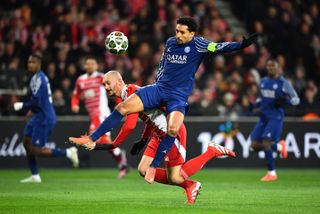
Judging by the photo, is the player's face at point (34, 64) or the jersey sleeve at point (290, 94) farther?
the jersey sleeve at point (290, 94)

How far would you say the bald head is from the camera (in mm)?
10914

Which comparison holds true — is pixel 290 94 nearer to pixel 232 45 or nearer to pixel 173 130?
pixel 232 45

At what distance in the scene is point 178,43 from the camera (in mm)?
11180

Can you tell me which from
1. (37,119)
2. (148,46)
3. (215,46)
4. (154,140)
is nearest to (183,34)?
(215,46)

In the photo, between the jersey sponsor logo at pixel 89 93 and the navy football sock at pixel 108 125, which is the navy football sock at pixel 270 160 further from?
the navy football sock at pixel 108 125

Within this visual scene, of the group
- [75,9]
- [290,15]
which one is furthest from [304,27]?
[75,9]

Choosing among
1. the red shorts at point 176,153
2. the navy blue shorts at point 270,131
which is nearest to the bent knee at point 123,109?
the red shorts at point 176,153

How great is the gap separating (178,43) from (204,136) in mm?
8557

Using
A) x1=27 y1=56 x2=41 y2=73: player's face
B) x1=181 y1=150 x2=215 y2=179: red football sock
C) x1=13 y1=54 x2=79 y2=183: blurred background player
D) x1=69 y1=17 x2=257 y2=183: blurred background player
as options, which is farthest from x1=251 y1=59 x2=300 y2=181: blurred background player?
x1=69 y1=17 x2=257 y2=183: blurred background player

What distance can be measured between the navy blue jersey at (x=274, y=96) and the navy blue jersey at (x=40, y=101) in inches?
169

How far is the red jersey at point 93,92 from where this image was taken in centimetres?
1722

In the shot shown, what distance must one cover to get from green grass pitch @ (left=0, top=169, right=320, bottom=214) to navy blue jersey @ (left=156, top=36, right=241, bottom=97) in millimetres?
1561

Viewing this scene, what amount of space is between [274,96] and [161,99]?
6480mm

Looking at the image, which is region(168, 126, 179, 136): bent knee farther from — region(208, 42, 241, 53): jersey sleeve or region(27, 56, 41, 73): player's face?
region(27, 56, 41, 73): player's face
